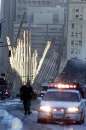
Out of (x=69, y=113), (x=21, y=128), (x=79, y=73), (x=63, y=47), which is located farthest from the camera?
(x=63, y=47)

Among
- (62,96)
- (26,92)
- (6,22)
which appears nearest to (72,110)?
(62,96)

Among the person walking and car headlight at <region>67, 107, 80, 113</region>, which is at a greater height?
car headlight at <region>67, 107, 80, 113</region>

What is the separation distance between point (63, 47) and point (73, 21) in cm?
914

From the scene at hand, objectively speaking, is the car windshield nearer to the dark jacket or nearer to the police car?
the police car

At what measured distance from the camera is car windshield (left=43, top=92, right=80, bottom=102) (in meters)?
25.3

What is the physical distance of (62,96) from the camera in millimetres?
25578

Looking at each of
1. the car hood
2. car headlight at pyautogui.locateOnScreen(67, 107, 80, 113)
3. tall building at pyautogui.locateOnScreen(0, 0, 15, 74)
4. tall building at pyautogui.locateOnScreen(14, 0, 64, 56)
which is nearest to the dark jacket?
the car hood

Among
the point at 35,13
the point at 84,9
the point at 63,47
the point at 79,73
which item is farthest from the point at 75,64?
the point at 35,13

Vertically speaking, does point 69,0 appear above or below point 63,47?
above

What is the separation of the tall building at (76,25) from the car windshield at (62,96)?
125157 millimetres

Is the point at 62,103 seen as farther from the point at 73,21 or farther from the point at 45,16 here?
the point at 45,16

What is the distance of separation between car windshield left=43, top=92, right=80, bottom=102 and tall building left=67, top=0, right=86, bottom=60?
125157 mm

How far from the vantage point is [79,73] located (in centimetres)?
9006

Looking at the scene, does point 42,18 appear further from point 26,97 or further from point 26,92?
→ point 26,97
